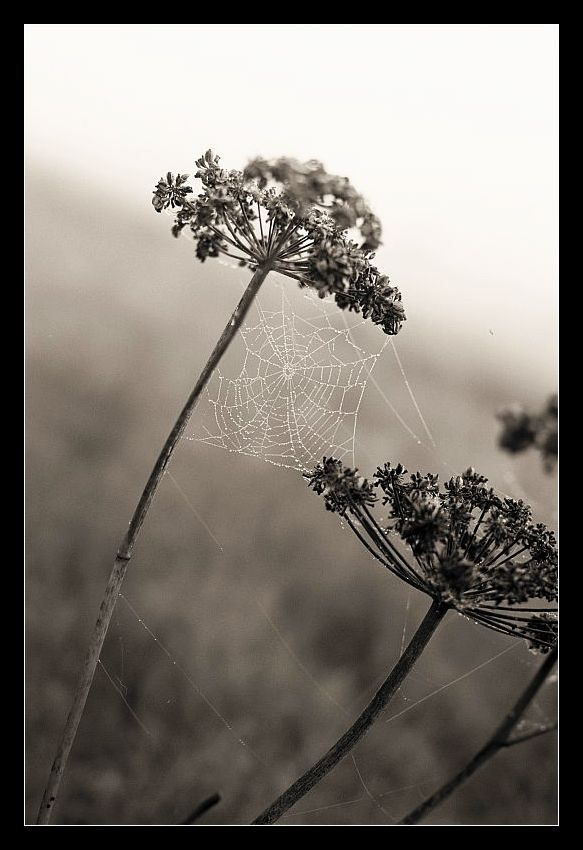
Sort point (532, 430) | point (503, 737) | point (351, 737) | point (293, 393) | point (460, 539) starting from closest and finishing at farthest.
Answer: point (503, 737) → point (351, 737) → point (460, 539) → point (532, 430) → point (293, 393)

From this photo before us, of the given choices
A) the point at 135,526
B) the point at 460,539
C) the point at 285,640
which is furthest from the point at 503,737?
the point at 285,640

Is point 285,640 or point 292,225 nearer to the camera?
point 292,225

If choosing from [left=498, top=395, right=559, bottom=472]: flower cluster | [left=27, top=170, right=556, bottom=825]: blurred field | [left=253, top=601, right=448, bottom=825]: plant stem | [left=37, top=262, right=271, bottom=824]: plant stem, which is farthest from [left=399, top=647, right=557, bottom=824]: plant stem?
[left=27, top=170, right=556, bottom=825]: blurred field

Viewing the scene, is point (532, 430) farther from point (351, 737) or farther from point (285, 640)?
point (285, 640)

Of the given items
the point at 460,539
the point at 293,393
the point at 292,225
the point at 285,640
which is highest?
the point at 293,393

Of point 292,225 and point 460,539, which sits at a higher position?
point 292,225

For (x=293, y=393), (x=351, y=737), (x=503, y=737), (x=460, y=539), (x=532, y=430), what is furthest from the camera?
(x=293, y=393)
